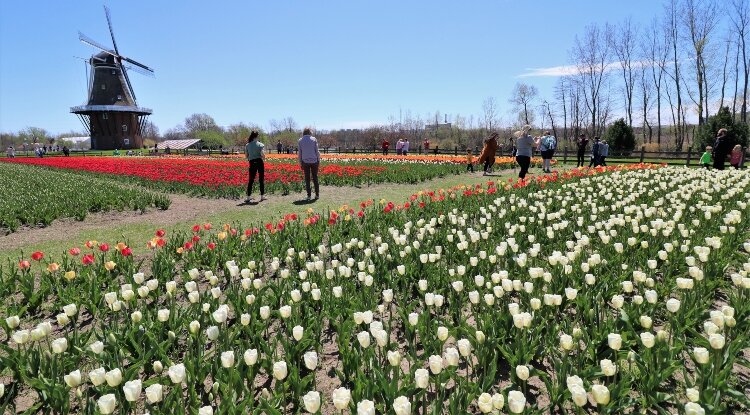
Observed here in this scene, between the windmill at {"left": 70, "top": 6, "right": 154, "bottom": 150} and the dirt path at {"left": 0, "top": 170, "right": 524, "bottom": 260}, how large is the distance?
60263 millimetres

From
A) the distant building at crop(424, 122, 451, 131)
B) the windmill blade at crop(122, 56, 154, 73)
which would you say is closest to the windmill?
the windmill blade at crop(122, 56, 154, 73)

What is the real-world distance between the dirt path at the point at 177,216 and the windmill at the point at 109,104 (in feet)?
198

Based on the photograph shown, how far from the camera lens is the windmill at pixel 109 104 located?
63875 mm

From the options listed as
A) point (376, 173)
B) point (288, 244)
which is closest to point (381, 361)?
point (288, 244)

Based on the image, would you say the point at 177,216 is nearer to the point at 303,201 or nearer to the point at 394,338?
the point at 303,201

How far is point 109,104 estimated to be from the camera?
6400 centimetres

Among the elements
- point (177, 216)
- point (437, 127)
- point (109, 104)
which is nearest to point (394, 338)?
point (177, 216)

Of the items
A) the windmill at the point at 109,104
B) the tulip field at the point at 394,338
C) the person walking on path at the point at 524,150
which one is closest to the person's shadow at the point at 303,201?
the tulip field at the point at 394,338

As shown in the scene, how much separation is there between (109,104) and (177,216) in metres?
64.6

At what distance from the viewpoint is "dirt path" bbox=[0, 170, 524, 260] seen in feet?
26.2

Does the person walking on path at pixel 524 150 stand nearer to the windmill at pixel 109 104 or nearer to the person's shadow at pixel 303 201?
the person's shadow at pixel 303 201

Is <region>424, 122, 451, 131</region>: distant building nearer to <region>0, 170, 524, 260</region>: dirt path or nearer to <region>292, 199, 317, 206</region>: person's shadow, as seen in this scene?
<region>0, 170, 524, 260</region>: dirt path

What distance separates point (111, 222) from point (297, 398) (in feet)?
27.9

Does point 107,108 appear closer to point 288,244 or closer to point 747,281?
point 288,244
